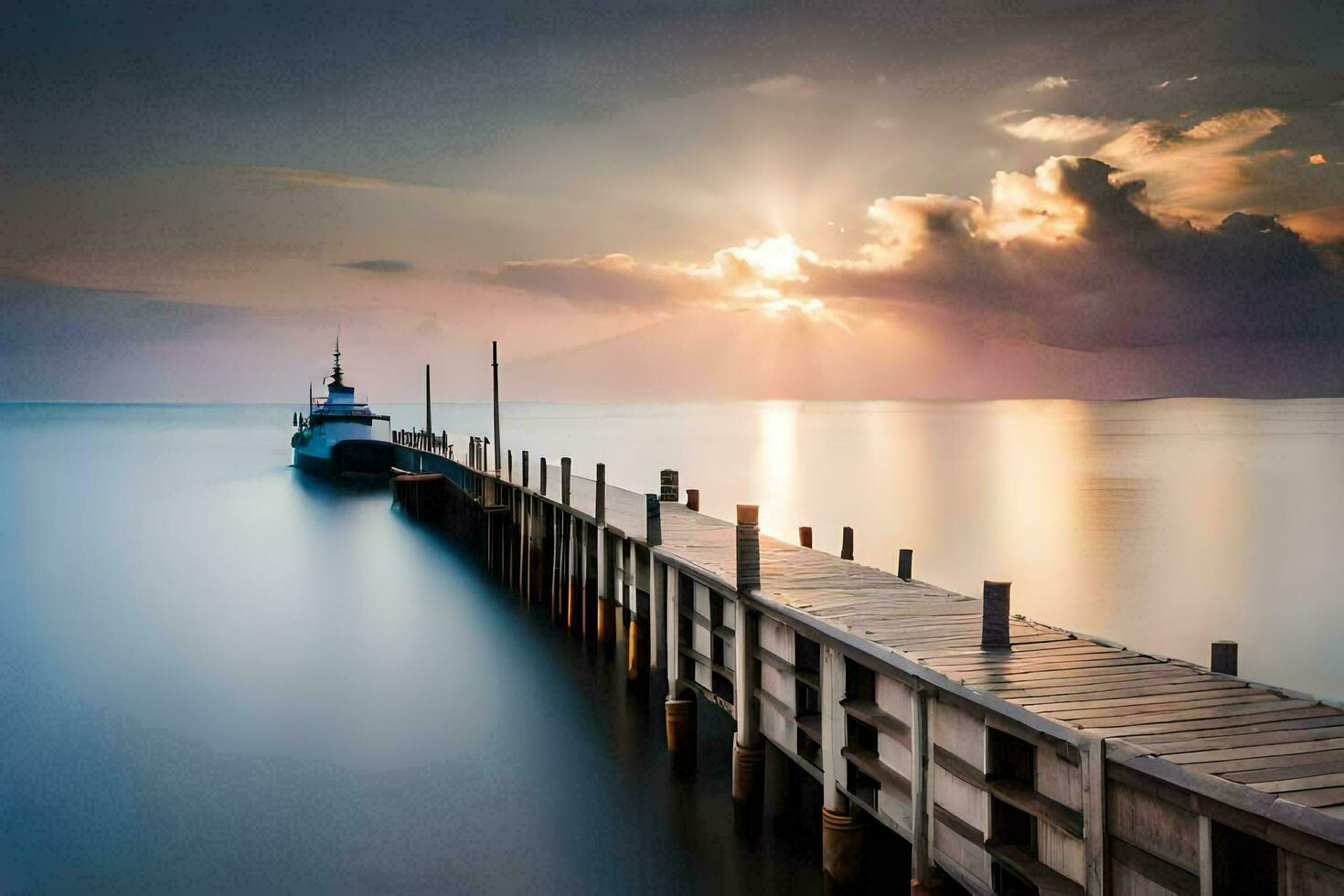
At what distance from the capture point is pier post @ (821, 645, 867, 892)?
335 inches

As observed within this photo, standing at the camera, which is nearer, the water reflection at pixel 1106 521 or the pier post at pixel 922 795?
the pier post at pixel 922 795

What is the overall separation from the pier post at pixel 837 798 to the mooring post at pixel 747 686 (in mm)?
→ 1764

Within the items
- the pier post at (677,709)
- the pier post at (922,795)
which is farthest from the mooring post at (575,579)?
the pier post at (922,795)

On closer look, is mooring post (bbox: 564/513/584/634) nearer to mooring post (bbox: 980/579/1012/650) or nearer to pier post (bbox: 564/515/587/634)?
pier post (bbox: 564/515/587/634)

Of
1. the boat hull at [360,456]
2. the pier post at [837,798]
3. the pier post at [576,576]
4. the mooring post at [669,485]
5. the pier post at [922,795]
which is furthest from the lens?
the boat hull at [360,456]

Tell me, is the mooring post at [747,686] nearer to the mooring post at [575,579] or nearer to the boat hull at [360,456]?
the mooring post at [575,579]

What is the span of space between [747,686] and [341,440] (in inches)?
2195

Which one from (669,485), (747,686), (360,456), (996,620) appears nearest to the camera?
(996,620)

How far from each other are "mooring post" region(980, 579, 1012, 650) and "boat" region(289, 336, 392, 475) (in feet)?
186

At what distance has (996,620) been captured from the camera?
309 inches

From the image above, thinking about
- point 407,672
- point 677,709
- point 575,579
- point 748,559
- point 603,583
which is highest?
point 748,559

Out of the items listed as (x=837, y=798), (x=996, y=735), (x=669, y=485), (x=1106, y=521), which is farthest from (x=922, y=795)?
(x=1106, y=521)

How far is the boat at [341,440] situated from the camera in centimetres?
6100

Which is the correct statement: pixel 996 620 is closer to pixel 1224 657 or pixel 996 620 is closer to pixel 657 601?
pixel 1224 657
